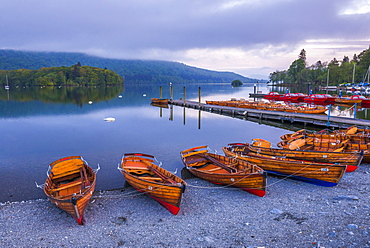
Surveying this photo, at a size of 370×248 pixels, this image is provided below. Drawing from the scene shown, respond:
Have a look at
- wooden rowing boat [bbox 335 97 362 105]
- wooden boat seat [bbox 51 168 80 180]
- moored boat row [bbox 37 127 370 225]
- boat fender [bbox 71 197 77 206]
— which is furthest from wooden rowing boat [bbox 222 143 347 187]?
wooden rowing boat [bbox 335 97 362 105]

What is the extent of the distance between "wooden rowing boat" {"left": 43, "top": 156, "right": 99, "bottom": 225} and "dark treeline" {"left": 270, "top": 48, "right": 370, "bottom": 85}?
4663 inches

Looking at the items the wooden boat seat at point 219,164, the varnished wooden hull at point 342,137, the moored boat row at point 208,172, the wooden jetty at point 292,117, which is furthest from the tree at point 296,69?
the wooden boat seat at point 219,164

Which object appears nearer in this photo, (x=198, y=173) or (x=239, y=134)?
(x=198, y=173)

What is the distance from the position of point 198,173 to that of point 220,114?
35668 millimetres

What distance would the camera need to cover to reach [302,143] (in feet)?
66.0

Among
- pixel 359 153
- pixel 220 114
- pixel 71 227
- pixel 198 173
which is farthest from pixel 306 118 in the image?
pixel 71 227

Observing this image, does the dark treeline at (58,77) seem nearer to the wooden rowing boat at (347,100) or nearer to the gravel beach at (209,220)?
the wooden rowing boat at (347,100)

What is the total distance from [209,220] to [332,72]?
480 feet

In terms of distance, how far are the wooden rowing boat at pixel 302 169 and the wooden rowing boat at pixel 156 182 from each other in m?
5.53

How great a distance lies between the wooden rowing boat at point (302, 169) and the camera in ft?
45.7

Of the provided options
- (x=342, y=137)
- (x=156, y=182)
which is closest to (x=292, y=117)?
(x=342, y=137)

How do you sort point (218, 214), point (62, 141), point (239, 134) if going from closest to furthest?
point (218, 214), point (62, 141), point (239, 134)

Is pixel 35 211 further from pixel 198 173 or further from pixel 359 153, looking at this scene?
pixel 359 153

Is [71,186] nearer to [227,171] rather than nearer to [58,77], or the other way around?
[227,171]
